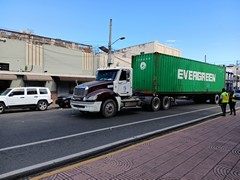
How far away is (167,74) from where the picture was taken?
13.7 meters

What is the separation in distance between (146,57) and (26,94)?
888 centimetres

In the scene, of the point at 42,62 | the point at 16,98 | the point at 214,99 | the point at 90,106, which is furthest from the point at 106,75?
the point at 214,99

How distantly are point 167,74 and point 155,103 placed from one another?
91.0 inches

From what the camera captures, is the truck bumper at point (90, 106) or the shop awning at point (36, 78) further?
the shop awning at point (36, 78)

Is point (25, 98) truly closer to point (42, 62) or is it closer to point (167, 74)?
point (42, 62)

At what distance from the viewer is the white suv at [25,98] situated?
12620 millimetres

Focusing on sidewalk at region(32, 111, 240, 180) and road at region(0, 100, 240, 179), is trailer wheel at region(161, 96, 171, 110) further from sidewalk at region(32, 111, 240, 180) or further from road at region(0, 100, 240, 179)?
sidewalk at region(32, 111, 240, 180)

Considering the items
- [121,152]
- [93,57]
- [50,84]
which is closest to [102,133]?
[121,152]

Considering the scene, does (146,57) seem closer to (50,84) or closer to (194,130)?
(194,130)

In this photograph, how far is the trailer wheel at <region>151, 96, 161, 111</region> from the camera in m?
12.9

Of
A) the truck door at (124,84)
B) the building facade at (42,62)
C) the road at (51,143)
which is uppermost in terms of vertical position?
the building facade at (42,62)

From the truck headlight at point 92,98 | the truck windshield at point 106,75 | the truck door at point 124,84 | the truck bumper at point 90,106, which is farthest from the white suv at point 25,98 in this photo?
the truck door at point 124,84

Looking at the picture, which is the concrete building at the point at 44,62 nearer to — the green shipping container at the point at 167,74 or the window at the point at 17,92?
the window at the point at 17,92

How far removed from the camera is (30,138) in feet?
20.2
